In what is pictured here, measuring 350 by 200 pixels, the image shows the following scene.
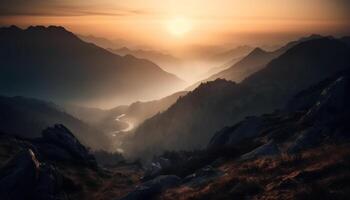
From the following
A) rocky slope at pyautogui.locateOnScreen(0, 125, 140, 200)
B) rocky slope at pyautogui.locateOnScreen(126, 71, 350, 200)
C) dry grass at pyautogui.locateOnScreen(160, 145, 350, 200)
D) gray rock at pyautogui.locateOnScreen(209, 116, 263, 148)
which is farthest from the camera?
gray rock at pyautogui.locateOnScreen(209, 116, 263, 148)

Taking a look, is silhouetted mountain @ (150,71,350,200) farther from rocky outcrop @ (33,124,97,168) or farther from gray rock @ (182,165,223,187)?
rocky outcrop @ (33,124,97,168)

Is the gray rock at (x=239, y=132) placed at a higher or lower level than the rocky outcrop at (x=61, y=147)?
lower

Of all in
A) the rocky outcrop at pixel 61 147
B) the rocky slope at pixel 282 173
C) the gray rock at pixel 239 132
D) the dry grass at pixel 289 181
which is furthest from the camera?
the gray rock at pixel 239 132

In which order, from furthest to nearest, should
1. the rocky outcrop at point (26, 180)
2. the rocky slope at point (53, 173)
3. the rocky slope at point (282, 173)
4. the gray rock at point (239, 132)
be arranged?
1. the gray rock at point (239, 132)
2. the rocky slope at point (53, 173)
3. the rocky outcrop at point (26, 180)
4. the rocky slope at point (282, 173)

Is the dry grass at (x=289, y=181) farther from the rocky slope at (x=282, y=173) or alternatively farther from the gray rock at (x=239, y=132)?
the gray rock at (x=239, y=132)

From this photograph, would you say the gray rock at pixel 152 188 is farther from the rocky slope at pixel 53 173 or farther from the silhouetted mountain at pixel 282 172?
the rocky slope at pixel 53 173

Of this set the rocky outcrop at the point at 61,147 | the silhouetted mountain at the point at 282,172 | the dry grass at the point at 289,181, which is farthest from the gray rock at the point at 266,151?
the rocky outcrop at the point at 61,147

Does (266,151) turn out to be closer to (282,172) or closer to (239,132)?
(282,172)

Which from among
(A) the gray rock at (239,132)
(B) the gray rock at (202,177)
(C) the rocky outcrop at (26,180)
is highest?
(A) the gray rock at (239,132)

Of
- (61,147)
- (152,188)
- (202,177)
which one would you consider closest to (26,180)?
(152,188)

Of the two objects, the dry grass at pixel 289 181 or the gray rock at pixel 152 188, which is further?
the gray rock at pixel 152 188

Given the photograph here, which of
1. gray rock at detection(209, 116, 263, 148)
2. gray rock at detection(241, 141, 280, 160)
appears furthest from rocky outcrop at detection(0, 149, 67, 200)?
gray rock at detection(209, 116, 263, 148)

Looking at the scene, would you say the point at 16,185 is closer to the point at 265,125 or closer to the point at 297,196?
the point at 297,196
